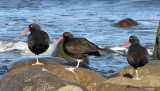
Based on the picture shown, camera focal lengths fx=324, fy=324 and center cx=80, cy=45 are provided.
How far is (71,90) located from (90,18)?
1800 centimetres

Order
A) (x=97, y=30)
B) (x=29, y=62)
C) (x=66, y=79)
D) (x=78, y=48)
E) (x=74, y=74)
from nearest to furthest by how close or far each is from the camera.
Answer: (x=66, y=79) → (x=74, y=74) → (x=78, y=48) → (x=29, y=62) → (x=97, y=30)

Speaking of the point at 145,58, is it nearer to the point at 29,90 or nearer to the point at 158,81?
the point at 158,81

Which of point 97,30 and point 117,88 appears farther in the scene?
point 97,30

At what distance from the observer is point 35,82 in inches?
189

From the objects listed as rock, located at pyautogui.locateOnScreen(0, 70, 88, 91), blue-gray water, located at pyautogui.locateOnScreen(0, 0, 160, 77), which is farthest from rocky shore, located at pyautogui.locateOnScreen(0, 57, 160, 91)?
blue-gray water, located at pyautogui.locateOnScreen(0, 0, 160, 77)

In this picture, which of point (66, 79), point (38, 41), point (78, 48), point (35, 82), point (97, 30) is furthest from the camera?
point (97, 30)

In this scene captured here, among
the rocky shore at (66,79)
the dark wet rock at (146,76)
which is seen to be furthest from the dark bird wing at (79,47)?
the dark wet rock at (146,76)

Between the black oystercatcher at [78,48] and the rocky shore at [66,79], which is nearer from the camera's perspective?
the rocky shore at [66,79]

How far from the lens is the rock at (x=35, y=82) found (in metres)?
4.71

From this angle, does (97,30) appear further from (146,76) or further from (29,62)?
(146,76)

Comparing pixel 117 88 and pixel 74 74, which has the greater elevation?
pixel 117 88

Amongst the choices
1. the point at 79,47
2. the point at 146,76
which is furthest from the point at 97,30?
the point at 146,76

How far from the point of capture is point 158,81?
6.21 metres

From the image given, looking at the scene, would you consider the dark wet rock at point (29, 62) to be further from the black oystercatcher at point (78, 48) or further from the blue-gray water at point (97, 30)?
the blue-gray water at point (97, 30)
